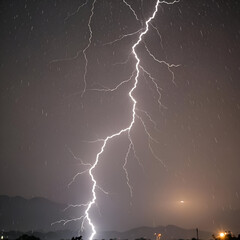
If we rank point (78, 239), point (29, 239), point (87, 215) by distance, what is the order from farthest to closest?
point (87, 215)
point (29, 239)
point (78, 239)

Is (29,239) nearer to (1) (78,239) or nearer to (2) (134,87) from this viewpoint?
(1) (78,239)

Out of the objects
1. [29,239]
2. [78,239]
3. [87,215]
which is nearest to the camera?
[78,239]

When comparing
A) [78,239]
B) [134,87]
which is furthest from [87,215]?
[134,87]

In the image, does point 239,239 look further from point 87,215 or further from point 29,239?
point 29,239

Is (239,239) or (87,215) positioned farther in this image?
(87,215)

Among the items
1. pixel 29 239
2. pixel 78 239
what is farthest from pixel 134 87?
pixel 29 239

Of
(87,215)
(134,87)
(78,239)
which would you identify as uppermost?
(134,87)

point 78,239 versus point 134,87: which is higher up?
point 134,87

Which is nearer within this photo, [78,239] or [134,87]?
[78,239]
